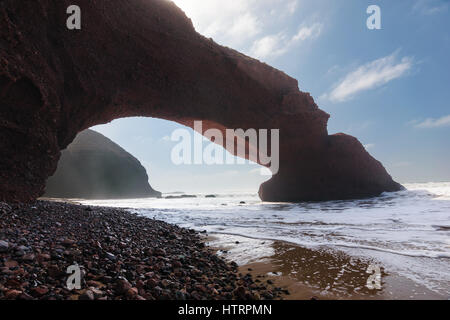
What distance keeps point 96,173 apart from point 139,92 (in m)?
39.8

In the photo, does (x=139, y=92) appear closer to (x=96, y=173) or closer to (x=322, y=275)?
(x=322, y=275)

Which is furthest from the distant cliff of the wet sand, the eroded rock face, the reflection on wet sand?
the reflection on wet sand

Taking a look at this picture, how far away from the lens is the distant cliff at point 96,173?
38.0 m

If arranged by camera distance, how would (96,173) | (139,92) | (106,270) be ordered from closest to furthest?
Answer: (106,270), (139,92), (96,173)

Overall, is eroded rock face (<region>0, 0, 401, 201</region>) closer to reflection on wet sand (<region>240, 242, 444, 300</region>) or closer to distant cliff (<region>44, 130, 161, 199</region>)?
reflection on wet sand (<region>240, 242, 444, 300</region>)

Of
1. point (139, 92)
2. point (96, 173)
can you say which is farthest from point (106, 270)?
point (96, 173)

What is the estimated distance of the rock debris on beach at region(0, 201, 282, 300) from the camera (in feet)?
5.49

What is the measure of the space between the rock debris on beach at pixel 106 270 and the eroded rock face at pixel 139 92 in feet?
10.7

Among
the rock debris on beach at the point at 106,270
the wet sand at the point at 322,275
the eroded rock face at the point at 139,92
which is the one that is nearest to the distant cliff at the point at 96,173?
the eroded rock face at the point at 139,92

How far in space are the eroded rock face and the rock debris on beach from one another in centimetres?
327

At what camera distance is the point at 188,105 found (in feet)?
38.7

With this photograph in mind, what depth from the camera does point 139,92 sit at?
9992 millimetres
